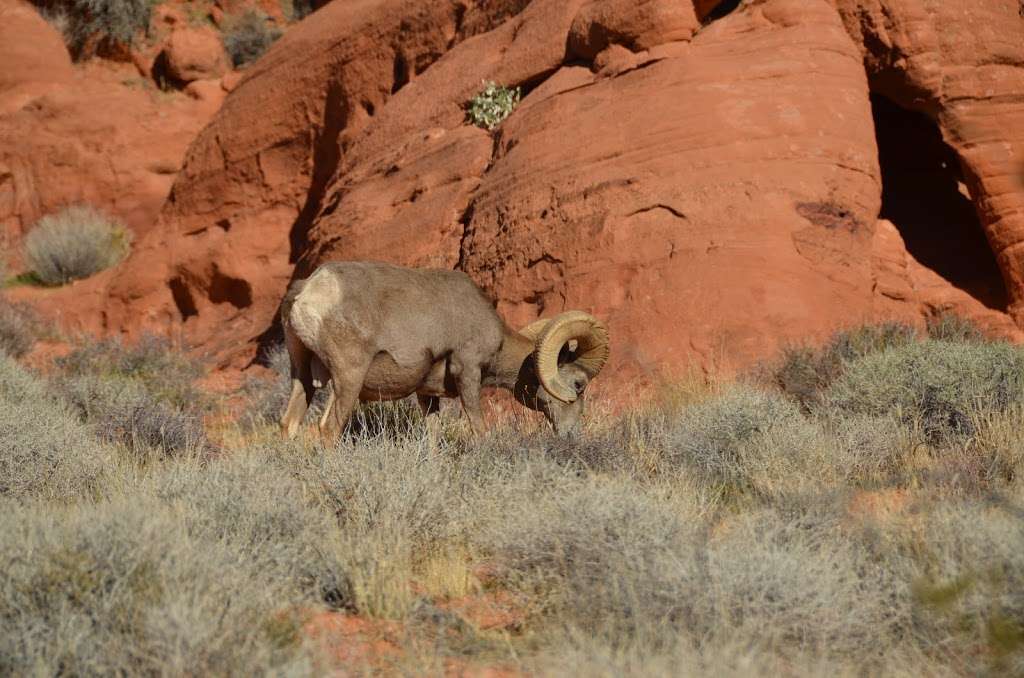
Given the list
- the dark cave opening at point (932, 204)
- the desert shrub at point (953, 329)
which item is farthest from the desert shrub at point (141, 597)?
the dark cave opening at point (932, 204)

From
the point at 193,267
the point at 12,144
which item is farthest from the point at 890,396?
the point at 12,144

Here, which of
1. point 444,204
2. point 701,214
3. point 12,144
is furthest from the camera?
point 12,144

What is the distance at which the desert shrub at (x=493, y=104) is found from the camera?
1419 cm

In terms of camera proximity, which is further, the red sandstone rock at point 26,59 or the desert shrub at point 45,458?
the red sandstone rock at point 26,59

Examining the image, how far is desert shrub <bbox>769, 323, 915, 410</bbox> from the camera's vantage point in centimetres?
965

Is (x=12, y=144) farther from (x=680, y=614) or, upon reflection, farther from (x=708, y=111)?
(x=680, y=614)

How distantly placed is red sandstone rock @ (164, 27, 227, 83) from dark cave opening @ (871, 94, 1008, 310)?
1666 centimetres

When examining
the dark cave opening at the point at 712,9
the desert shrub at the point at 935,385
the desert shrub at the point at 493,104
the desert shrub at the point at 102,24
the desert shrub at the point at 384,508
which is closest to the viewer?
the desert shrub at the point at 384,508

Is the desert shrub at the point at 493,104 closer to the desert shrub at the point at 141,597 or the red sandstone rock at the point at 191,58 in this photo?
the desert shrub at the point at 141,597

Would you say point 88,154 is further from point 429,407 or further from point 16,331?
point 429,407

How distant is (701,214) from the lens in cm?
1116

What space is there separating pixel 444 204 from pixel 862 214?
5.01 m

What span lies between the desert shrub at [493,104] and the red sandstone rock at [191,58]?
43.5 feet

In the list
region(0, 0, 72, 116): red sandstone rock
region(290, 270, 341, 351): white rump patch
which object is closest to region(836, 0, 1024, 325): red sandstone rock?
region(290, 270, 341, 351): white rump patch
